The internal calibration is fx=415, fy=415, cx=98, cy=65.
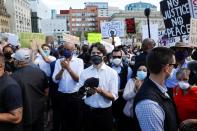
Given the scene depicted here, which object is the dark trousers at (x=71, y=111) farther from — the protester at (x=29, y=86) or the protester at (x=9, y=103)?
the protester at (x=9, y=103)

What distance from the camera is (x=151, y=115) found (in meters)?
3.24

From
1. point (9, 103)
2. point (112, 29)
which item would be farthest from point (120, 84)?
point (112, 29)

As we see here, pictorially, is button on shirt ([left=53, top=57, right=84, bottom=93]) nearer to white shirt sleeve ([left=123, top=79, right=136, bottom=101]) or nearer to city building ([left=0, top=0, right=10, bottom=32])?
white shirt sleeve ([left=123, top=79, right=136, bottom=101])

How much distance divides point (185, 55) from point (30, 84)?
7.87 ft

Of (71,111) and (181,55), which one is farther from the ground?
(181,55)

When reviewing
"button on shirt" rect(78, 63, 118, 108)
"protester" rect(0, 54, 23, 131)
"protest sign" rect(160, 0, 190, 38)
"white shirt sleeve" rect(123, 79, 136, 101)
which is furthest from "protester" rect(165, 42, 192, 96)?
"protester" rect(0, 54, 23, 131)

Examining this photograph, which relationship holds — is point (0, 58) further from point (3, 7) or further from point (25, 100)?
point (3, 7)

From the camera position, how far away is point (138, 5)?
513 ft

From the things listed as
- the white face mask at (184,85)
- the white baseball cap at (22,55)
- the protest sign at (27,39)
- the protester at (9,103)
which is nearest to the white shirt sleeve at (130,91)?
the white baseball cap at (22,55)

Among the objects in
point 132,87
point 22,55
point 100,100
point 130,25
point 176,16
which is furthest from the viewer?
point 130,25

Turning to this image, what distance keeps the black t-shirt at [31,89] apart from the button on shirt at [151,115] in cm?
238

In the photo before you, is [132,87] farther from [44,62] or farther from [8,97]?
[44,62]

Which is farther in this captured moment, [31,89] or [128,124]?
[128,124]

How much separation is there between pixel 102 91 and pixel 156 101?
2494 mm
